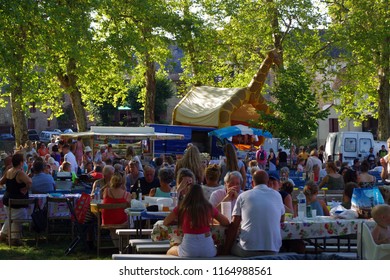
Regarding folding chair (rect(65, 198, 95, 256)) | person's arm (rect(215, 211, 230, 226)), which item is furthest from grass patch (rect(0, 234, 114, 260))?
person's arm (rect(215, 211, 230, 226))

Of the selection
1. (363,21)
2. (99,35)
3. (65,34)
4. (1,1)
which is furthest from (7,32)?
(363,21)

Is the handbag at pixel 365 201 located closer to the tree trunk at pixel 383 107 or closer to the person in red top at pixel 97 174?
the person in red top at pixel 97 174

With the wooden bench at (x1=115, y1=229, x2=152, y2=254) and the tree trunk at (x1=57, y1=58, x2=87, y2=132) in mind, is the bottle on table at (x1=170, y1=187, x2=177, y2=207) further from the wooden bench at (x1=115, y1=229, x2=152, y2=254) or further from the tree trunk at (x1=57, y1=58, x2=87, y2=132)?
the tree trunk at (x1=57, y1=58, x2=87, y2=132)

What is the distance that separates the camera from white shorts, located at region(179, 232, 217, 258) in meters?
9.36

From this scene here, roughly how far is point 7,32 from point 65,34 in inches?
182

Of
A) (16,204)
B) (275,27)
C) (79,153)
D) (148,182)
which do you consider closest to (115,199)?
(148,182)

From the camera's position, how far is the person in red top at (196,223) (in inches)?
364

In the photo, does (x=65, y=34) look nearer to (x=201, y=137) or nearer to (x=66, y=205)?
(x=201, y=137)

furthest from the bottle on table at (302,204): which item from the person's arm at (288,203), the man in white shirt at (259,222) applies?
the man in white shirt at (259,222)

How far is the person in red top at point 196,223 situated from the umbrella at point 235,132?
2738 centimetres

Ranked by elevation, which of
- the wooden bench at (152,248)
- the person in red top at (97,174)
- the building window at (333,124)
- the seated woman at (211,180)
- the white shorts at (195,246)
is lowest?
the wooden bench at (152,248)

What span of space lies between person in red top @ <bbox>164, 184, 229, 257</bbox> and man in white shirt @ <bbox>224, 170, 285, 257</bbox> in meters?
0.32

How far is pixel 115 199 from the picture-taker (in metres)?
12.7

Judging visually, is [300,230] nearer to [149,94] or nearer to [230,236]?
[230,236]
